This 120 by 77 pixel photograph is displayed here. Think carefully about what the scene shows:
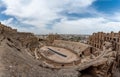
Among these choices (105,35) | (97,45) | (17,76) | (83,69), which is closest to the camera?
(17,76)

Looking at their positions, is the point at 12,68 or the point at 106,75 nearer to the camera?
the point at 12,68

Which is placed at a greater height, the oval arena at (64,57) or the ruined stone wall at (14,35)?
the ruined stone wall at (14,35)

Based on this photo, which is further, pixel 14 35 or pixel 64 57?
pixel 64 57

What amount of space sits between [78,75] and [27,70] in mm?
2580

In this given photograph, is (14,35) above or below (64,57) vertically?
above

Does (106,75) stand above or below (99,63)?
below

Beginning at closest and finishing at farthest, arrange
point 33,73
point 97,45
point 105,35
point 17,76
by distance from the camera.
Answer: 1. point 17,76
2. point 33,73
3. point 105,35
4. point 97,45

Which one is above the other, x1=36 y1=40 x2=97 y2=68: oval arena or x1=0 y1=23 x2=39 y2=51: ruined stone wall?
x1=0 y1=23 x2=39 y2=51: ruined stone wall

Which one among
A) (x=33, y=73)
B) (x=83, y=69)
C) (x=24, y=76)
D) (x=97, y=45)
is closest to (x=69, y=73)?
(x=83, y=69)

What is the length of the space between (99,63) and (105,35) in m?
40.0

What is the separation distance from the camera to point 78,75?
30.7 feet

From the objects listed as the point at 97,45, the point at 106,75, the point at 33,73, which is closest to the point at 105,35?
the point at 97,45

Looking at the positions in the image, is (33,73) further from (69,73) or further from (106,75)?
(106,75)

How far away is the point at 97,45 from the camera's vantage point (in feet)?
175
